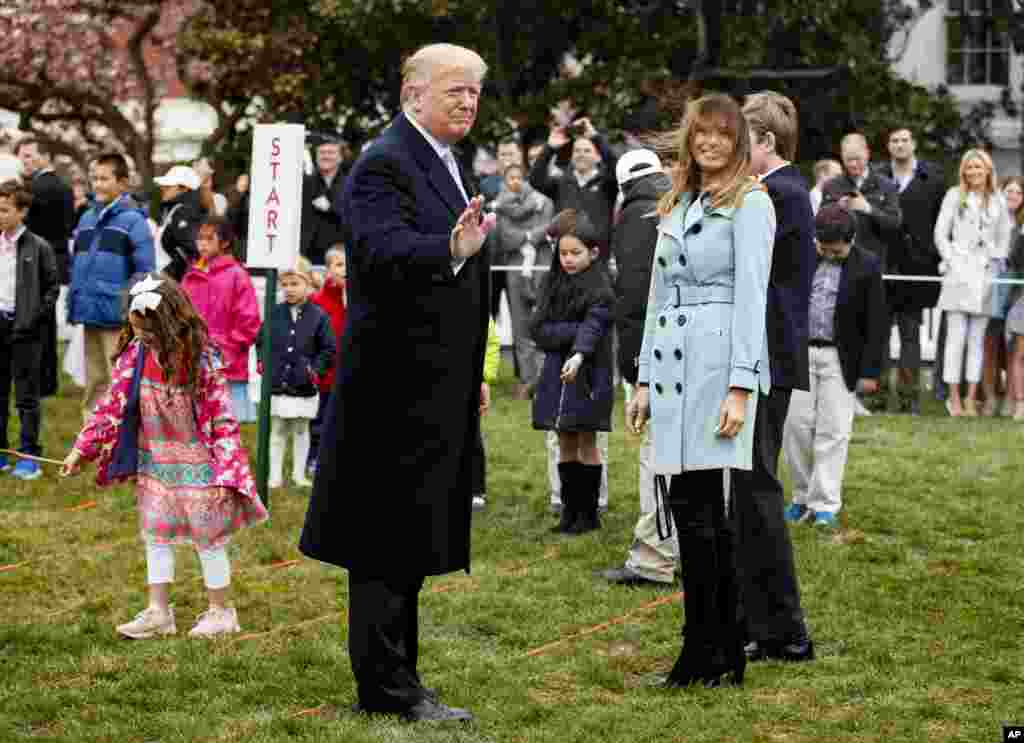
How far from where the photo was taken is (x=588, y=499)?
9.95 m

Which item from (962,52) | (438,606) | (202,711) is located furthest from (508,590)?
(962,52)

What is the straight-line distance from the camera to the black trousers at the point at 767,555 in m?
7.01

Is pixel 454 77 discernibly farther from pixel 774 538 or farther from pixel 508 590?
pixel 508 590

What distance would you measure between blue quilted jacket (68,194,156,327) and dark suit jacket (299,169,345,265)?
11.7 feet

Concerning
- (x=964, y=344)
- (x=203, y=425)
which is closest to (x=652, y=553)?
(x=203, y=425)

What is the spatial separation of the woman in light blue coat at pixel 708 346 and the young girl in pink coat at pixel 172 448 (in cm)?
205

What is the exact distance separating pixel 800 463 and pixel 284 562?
2.98 m

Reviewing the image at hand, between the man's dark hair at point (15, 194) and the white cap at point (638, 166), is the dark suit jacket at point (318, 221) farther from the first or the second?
the white cap at point (638, 166)

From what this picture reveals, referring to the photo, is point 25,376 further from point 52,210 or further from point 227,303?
point 52,210

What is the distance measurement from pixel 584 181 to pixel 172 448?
7994 millimetres

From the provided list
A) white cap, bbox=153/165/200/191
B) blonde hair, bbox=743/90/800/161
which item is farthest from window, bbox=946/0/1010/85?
blonde hair, bbox=743/90/800/161

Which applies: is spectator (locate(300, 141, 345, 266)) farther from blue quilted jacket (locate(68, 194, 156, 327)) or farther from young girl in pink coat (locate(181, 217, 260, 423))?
young girl in pink coat (locate(181, 217, 260, 423))

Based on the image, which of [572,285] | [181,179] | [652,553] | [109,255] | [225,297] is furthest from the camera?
[181,179]

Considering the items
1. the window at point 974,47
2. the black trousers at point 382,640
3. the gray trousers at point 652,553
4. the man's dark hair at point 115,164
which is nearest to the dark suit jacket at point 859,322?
the gray trousers at point 652,553
